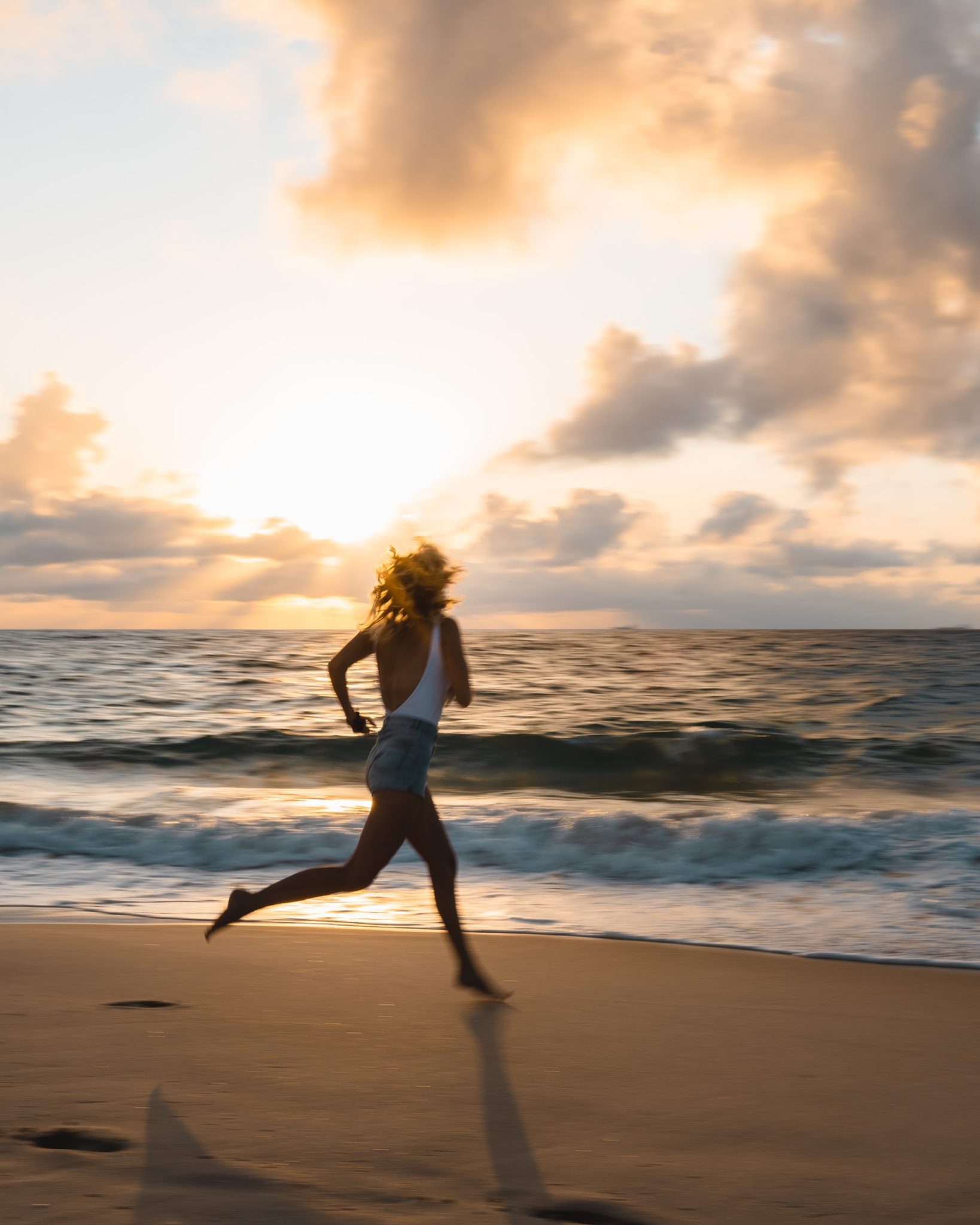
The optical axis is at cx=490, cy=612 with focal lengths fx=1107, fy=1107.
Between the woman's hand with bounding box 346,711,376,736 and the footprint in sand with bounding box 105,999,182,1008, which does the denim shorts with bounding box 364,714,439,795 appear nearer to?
the woman's hand with bounding box 346,711,376,736

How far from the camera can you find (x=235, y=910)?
4.20 metres

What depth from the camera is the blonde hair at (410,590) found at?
4.06 meters

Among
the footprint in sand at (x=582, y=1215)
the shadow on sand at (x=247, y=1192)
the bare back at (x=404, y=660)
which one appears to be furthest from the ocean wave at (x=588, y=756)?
the footprint in sand at (x=582, y=1215)

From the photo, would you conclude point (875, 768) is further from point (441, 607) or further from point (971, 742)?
point (441, 607)

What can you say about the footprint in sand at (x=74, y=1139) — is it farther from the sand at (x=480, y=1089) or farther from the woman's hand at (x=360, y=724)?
the woman's hand at (x=360, y=724)

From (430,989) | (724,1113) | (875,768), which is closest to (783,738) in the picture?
(875,768)

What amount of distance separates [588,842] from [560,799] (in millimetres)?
3587

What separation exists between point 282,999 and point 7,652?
3485cm

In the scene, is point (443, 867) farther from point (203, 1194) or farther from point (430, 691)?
point (203, 1194)

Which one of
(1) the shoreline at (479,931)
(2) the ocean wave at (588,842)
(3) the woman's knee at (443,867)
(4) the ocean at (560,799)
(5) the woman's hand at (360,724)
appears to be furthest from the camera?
(2) the ocean wave at (588,842)

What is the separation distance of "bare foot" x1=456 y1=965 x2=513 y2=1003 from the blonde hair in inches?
54.1

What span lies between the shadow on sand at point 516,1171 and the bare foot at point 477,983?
636 millimetres

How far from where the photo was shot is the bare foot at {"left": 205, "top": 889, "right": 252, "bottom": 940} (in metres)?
4.16

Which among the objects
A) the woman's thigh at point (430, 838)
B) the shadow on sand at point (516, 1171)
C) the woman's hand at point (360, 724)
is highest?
the woman's hand at point (360, 724)
